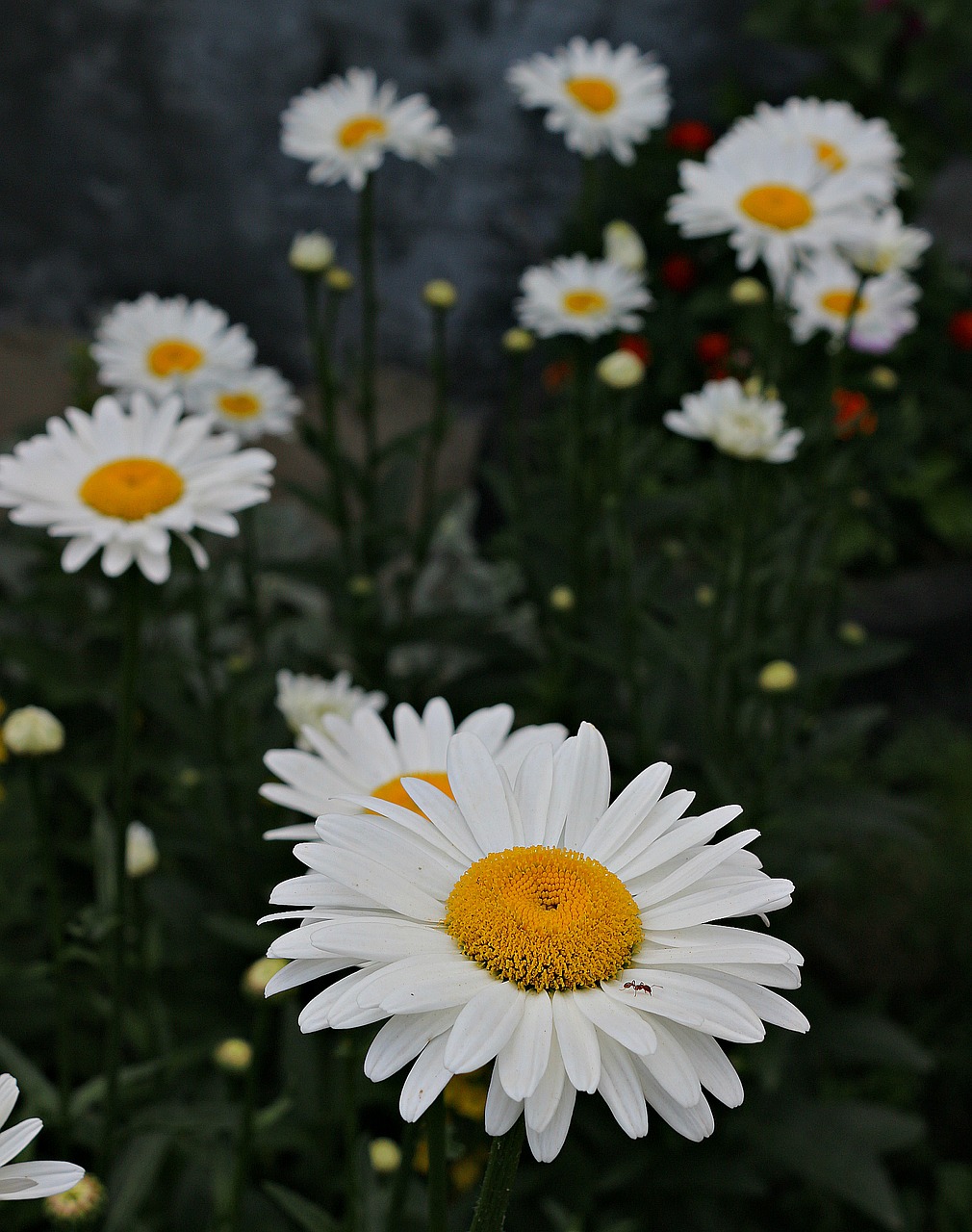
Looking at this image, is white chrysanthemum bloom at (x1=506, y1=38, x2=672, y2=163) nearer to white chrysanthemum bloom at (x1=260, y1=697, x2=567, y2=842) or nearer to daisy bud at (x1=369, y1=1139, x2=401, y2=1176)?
white chrysanthemum bloom at (x1=260, y1=697, x2=567, y2=842)

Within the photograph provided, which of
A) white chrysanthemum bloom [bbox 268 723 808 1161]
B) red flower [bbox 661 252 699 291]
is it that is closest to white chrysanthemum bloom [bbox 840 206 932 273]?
white chrysanthemum bloom [bbox 268 723 808 1161]

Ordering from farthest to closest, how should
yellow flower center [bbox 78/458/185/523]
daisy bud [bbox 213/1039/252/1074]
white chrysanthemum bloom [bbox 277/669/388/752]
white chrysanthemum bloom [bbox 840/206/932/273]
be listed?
white chrysanthemum bloom [bbox 840/206/932/273], white chrysanthemum bloom [bbox 277/669/388/752], yellow flower center [bbox 78/458/185/523], daisy bud [bbox 213/1039/252/1074]

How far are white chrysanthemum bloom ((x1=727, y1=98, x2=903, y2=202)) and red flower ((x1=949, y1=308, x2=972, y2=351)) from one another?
129 cm

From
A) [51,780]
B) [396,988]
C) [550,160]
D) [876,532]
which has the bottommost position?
[396,988]

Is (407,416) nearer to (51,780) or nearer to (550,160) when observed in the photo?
(550,160)

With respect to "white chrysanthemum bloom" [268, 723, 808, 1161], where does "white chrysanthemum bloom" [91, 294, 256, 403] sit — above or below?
above

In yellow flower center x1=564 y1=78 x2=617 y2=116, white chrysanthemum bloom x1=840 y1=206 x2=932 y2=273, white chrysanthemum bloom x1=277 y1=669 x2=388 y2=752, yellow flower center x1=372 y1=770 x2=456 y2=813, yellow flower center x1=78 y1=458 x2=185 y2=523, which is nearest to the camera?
yellow flower center x1=372 y1=770 x2=456 y2=813

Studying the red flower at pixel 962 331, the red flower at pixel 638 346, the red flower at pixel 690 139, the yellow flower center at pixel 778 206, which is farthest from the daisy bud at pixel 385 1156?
the red flower at pixel 690 139

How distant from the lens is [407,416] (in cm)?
279

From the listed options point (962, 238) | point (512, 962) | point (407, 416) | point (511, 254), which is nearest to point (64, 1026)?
point (512, 962)

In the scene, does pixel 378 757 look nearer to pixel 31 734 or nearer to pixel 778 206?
pixel 31 734

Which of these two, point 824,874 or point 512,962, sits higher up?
point 824,874

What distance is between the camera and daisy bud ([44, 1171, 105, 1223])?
77 cm

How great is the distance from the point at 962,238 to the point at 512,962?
3236mm
